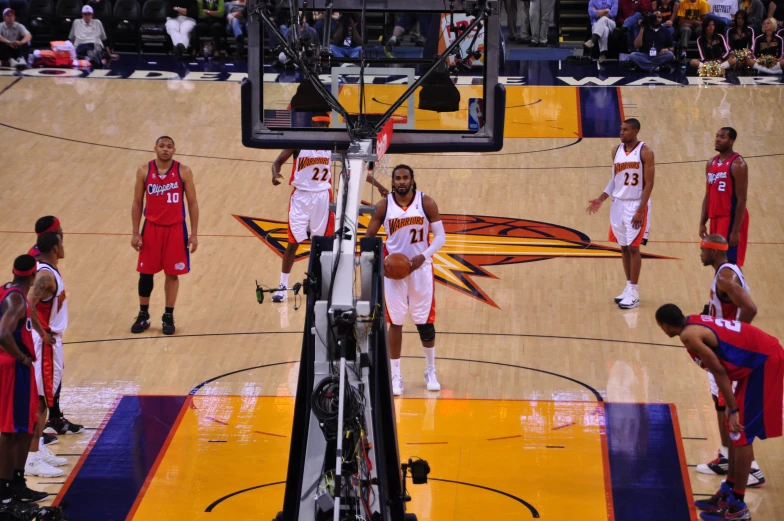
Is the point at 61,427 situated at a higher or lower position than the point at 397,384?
lower

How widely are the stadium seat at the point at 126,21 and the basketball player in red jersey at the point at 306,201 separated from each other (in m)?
9.57

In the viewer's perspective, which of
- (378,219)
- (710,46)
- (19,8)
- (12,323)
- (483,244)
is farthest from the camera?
(19,8)

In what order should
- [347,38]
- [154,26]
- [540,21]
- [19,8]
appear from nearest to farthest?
1. [347,38]
2. [19,8]
3. [540,21]
4. [154,26]

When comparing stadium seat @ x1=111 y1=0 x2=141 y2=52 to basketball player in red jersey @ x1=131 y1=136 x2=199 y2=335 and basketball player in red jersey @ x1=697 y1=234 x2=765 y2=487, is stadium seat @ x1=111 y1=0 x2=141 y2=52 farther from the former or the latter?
basketball player in red jersey @ x1=697 y1=234 x2=765 y2=487

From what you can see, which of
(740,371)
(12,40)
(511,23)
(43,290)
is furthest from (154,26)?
(740,371)

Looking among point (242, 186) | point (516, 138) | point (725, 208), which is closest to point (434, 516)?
point (725, 208)

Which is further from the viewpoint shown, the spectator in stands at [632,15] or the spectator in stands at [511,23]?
the spectator in stands at [511,23]

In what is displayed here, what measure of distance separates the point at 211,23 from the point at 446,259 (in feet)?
30.2

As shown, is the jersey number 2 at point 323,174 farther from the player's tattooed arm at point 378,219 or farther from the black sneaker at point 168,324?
the player's tattooed arm at point 378,219

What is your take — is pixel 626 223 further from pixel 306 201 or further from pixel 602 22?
pixel 602 22

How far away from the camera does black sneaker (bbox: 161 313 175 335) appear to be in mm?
9594

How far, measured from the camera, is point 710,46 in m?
17.6

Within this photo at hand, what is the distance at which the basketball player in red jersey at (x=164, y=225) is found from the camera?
9383mm

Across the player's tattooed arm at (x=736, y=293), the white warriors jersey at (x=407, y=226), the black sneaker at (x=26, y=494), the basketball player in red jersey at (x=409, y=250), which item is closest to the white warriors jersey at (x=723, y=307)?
the player's tattooed arm at (x=736, y=293)
